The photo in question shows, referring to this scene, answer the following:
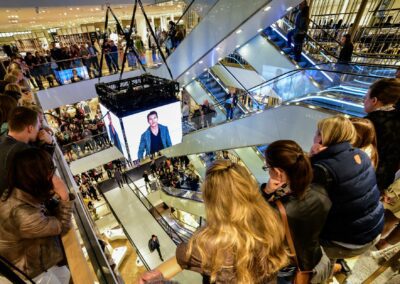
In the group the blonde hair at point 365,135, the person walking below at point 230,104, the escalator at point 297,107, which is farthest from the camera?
the person walking below at point 230,104

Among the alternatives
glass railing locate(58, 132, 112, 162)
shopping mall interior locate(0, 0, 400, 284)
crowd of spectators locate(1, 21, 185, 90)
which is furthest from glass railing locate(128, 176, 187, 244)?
crowd of spectators locate(1, 21, 185, 90)

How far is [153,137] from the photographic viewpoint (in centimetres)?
493

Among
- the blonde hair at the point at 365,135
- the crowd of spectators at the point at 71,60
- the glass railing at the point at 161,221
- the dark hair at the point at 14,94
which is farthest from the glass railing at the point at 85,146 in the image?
the blonde hair at the point at 365,135

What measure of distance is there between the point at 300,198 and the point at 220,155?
9715 millimetres

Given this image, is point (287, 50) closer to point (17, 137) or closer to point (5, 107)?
point (5, 107)

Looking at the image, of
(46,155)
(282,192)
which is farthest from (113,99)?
(282,192)

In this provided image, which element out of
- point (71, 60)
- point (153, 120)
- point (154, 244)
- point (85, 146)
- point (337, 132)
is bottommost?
point (154, 244)

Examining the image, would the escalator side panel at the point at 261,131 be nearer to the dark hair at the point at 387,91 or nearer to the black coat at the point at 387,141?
the dark hair at the point at 387,91

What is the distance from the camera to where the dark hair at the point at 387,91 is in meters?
2.12

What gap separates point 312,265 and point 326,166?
634 mm

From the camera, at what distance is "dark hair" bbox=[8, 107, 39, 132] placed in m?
1.99

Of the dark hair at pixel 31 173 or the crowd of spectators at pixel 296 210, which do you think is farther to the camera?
the dark hair at pixel 31 173

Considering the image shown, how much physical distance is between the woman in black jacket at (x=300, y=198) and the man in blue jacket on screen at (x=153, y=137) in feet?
11.5

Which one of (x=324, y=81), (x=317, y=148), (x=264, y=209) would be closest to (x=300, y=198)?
(x=264, y=209)
